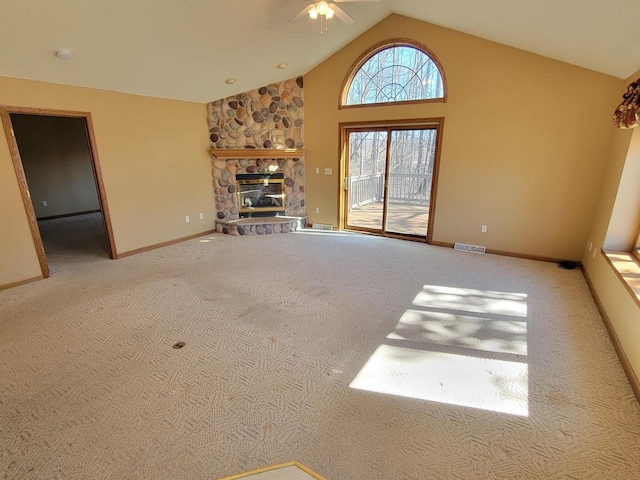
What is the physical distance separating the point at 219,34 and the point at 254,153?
2.19 meters

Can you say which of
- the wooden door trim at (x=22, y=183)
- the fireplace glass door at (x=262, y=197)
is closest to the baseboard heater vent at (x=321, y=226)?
the fireplace glass door at (x=262, y=197)

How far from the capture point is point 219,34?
373 cm

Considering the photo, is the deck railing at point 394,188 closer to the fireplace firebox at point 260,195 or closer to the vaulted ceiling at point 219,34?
the fireplace firebox at point 260,195

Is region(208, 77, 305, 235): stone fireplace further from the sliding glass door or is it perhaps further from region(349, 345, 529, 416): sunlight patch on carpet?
region(349, 345, 529, 416): sunlight patch on carpet

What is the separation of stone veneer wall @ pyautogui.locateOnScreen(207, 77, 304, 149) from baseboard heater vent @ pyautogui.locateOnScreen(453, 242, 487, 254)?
11.1ft

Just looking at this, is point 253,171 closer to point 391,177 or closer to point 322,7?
point 391,177

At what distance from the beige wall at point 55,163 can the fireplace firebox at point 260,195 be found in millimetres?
3608

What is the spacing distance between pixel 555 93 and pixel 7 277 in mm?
6916

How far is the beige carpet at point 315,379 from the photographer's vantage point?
1608mm

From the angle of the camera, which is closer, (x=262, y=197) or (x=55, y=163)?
(x=262, y=197)

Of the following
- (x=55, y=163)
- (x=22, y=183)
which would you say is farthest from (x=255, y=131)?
(x=55, y=163)

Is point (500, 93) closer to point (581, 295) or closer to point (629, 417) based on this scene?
point (581, 295)

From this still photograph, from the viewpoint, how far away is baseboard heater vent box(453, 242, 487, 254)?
187 inches

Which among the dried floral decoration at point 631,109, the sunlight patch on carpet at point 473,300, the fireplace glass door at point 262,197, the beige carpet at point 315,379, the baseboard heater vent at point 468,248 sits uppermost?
the dried floral decoration at point 631,109
